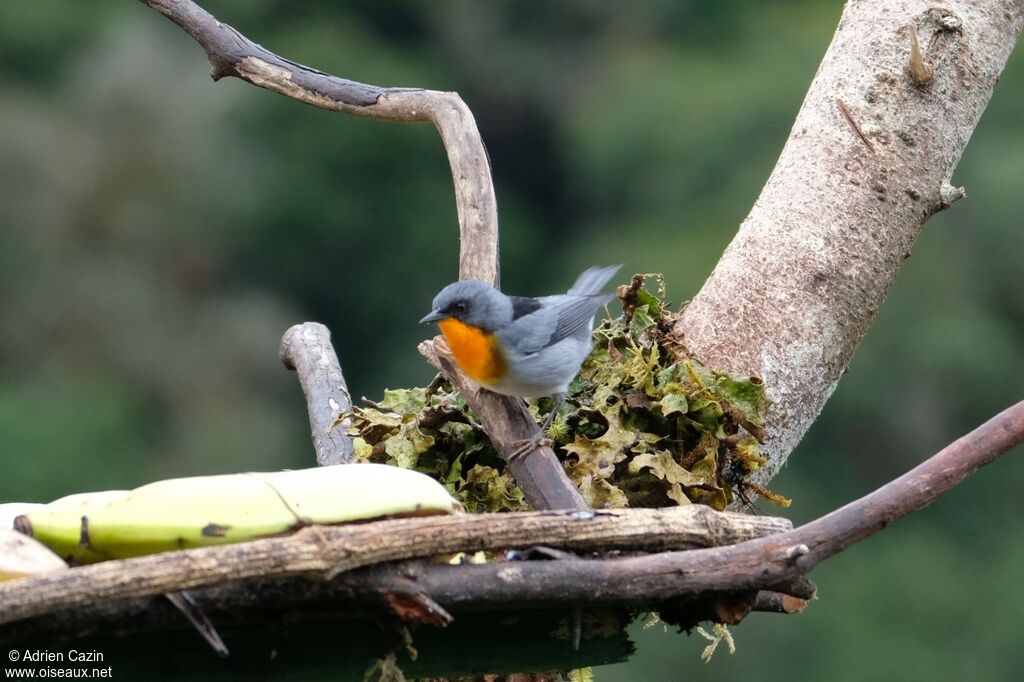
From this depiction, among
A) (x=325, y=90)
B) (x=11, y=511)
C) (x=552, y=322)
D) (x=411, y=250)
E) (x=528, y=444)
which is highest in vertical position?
(x=411, y=250)

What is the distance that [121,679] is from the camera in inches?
79.7

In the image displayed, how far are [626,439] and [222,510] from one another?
1.19 meters

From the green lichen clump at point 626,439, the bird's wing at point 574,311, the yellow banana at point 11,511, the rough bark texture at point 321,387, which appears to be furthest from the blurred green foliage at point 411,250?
the yellow banana at point 11,511

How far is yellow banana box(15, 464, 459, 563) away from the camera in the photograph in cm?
204

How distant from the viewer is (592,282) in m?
3.89

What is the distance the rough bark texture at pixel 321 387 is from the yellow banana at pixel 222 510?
1.13 metres

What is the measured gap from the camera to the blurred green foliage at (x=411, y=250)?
14.7 meters

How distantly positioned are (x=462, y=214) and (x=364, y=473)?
115cm

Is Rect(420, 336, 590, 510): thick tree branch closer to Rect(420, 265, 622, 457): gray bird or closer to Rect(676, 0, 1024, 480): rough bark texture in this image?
Rect(420, 265, 622, 457): gray bird

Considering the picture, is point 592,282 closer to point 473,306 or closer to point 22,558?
point 473,306

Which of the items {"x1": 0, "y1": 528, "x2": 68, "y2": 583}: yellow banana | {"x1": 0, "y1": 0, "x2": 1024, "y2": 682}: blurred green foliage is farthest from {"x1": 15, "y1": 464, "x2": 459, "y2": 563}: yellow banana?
{"x1": 0, "y1": 0, "x2": 1024, "y2": 682}: blurred green foliage

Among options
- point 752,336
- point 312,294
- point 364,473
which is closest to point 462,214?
point 752,336

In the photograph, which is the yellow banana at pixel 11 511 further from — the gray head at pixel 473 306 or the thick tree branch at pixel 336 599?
the gray head at pixel 473 306

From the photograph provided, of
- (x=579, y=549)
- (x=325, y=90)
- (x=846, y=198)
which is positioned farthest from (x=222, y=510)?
(x=846, y=198)
